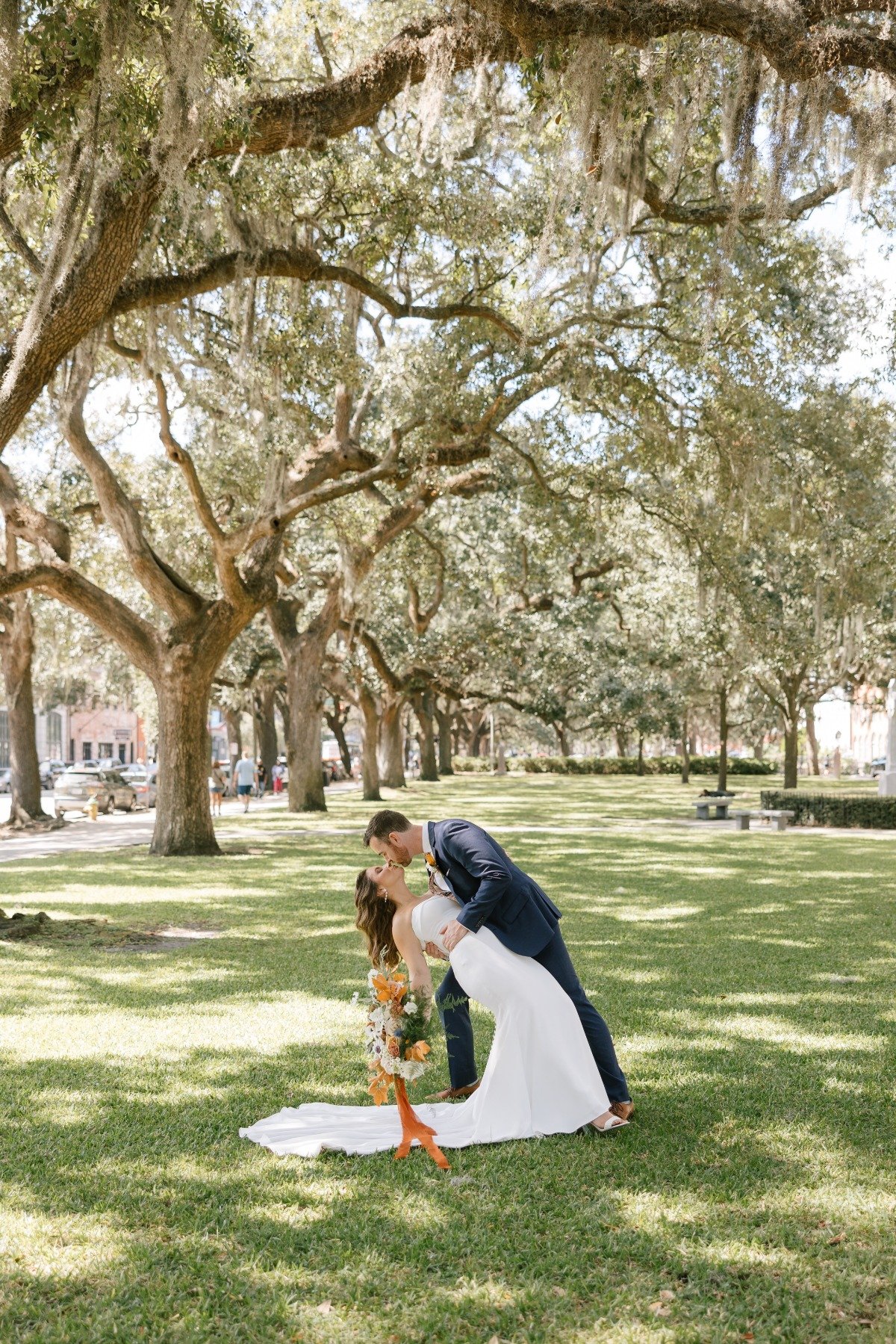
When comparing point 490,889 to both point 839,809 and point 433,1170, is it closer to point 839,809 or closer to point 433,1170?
point 433,1170

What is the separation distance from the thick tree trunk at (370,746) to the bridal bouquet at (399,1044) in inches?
1027

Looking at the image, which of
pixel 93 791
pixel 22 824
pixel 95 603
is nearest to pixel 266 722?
pixel 93 791

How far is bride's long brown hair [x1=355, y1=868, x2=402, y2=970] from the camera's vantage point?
5090 millimetres

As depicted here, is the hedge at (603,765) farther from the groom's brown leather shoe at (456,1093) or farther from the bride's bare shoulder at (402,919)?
the bride's bare shoulder at (402,919)

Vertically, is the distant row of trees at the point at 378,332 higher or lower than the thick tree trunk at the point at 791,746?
higher

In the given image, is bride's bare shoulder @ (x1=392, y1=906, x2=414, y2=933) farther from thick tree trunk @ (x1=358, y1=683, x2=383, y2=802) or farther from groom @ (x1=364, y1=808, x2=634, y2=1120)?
thick tree trunk @ (x1=358, y1=683, x2=383, y2=802)

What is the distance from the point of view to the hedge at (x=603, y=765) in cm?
5769

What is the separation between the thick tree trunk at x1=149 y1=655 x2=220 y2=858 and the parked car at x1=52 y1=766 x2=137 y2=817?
545 inches

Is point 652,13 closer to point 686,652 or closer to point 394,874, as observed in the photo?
point 394,874

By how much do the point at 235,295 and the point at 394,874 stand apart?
25.2ft

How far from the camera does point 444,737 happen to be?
49.8m

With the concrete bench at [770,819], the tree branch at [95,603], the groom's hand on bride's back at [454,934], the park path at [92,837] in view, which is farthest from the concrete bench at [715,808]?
the groom's hand on bride's back at [454,934]

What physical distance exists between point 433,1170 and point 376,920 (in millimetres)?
1142

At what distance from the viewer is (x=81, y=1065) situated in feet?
19.0
